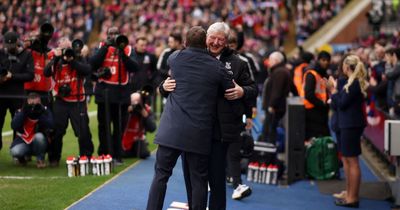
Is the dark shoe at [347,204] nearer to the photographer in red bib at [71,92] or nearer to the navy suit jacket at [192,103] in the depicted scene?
the navy suit jacket at [192,103]

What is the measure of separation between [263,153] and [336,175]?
1228 mm

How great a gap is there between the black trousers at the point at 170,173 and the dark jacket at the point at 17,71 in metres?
4.42

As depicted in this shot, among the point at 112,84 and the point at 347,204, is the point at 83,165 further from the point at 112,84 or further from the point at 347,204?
the point at 347,204

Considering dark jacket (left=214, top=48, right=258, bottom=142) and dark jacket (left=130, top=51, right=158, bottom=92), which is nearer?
dark jacket (left=214, top=48, right=258, bottom=142)

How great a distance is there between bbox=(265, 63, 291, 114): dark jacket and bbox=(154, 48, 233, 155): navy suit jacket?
569 centimetres

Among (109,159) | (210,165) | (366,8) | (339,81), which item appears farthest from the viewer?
(366,8)

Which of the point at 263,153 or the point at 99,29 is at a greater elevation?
the point at 99,29

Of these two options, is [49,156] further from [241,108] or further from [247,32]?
[247,32]

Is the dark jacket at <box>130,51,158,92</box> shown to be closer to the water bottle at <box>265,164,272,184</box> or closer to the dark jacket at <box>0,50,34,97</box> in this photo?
the dark jacket at <box>0,50,34,97</box>

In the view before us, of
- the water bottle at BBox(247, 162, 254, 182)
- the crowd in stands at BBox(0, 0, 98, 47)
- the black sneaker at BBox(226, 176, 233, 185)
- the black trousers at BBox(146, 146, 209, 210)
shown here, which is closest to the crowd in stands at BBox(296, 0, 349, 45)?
the crowd in stands at BBox(0, 0, 98, 47)

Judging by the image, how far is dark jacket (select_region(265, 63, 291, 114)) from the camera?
12.8m

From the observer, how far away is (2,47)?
1147cm

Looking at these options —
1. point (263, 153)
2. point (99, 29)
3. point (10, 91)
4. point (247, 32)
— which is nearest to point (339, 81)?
point (263, 153)

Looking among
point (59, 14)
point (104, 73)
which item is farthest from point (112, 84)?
point (59, 14)
